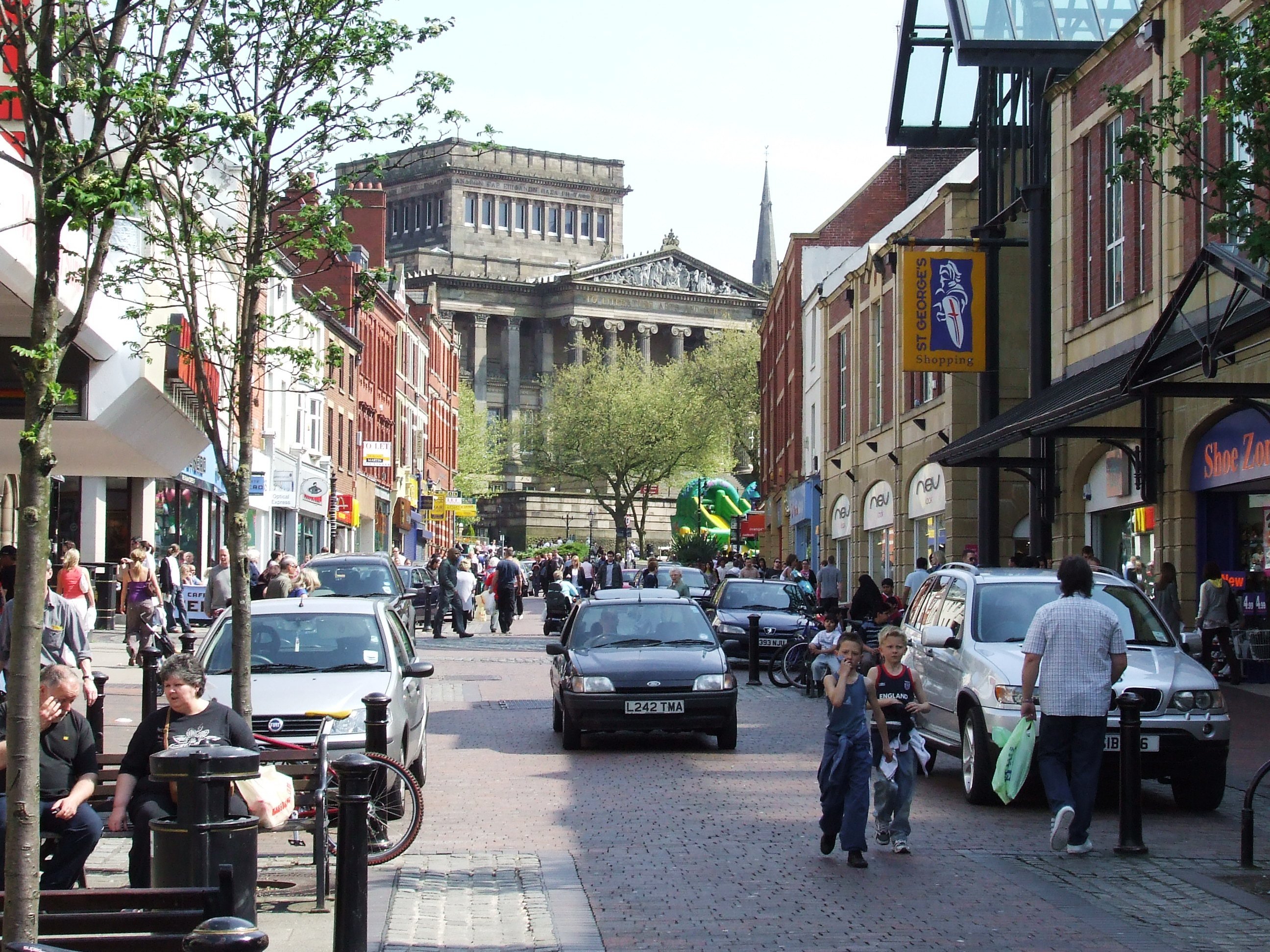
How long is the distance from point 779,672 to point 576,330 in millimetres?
98784

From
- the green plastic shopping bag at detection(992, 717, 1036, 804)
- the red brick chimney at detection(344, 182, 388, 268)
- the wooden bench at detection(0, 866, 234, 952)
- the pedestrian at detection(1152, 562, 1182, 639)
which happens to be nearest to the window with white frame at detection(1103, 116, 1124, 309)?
the pedestrian at detection(1152, 562, 1182, 639)

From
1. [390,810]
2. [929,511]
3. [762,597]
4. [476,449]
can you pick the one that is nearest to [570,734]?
[390,810]

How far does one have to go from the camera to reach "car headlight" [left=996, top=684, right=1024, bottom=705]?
1150cm

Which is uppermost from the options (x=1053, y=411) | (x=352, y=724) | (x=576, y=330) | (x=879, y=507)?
(x=576, y=330)

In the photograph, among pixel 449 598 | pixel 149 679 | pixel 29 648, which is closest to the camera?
pixel 29 648

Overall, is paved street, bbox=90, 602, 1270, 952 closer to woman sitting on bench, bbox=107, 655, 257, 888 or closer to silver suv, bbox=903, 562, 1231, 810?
silver suv, bbox=903, 562, 1231, 810

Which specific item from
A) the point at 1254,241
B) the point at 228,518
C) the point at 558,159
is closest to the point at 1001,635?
the point at 1254,241

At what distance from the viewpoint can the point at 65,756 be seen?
296 inches

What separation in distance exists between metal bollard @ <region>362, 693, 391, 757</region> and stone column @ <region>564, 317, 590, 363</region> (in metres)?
106

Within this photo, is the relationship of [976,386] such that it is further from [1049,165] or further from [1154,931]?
[1154,931]

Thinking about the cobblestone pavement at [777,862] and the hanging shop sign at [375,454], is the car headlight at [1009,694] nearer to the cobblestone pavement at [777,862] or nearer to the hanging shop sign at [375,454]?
the cobblestone pavement at [777,862]

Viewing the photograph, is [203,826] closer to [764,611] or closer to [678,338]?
[764,611]

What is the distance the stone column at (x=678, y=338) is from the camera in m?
122

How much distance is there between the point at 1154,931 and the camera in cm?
770
